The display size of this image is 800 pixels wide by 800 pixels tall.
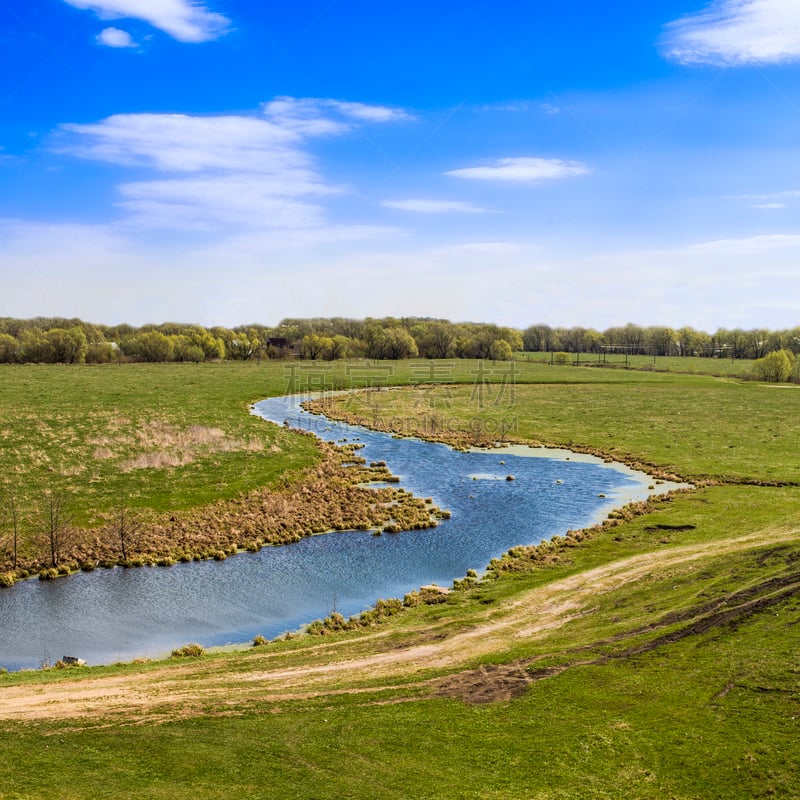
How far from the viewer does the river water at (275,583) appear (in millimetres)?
24172

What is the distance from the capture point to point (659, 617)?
2239 centimetres

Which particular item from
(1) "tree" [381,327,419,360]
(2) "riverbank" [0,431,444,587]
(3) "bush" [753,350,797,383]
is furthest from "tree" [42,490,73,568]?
(1) "tree" [381,327,419,360]

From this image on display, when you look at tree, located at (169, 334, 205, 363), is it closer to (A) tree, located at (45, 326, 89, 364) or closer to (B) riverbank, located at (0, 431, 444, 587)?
(A) tree, located at (45, 326, 89, 364)

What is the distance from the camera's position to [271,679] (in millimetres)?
19625

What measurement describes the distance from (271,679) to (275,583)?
10.2 metres

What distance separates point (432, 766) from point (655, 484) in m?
37.6

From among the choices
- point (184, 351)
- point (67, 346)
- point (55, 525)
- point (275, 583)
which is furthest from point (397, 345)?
point (275, 583)

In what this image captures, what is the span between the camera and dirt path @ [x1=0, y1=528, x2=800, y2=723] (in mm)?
17562

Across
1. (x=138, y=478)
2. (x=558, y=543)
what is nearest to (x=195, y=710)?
(x=558, y=543)

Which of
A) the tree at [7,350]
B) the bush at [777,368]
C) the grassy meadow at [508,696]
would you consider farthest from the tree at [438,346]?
the grassy meadow at [508,696]

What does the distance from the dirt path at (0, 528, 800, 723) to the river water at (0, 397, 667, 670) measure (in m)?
3.19

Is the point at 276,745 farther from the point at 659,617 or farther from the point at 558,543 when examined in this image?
the point at 558,543

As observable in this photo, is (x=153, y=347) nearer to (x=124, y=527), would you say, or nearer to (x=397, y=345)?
(x=397, y=345)

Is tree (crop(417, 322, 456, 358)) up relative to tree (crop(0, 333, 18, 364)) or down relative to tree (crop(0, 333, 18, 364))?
up
